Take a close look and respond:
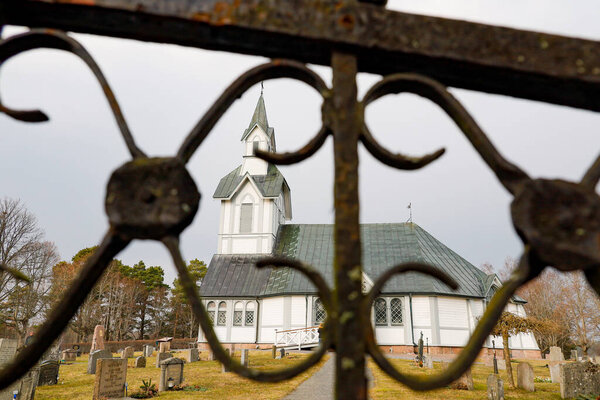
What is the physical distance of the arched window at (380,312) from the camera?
26500 mm

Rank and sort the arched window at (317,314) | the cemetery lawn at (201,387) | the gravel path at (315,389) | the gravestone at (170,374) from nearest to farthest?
1. the gravel path at (315,389)
2. the cemetery lawn at (201,387)
3. the gravestone at (170,374)
4. the arched window at (317,314)

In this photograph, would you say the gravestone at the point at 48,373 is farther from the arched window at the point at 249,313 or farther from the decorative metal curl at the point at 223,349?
the decorative metal curl at the point at 223,349

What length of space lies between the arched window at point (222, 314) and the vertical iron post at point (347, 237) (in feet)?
97.0

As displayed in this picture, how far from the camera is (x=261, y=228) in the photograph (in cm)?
3144

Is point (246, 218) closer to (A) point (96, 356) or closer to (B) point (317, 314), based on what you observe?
(B) point (317, 314)

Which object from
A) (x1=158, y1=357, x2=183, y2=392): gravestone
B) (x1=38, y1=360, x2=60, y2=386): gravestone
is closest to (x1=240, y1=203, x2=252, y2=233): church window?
(x1=38, y1=360, x2=60, y2=386): gravestone

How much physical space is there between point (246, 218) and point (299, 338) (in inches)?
432

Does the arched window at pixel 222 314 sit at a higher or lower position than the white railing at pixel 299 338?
higher

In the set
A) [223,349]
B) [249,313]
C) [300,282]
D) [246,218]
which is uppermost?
[246,218]

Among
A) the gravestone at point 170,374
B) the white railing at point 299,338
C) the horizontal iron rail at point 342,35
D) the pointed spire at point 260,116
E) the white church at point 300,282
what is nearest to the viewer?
the horizontal iron rail at point 342,35

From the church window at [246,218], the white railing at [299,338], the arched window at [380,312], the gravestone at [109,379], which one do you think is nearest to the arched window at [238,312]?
the white railing at [299,338]

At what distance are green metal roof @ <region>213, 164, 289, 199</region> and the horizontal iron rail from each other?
3061 cm

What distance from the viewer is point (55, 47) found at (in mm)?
1105

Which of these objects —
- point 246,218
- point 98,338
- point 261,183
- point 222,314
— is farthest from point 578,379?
point 261,183
